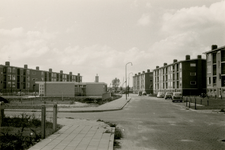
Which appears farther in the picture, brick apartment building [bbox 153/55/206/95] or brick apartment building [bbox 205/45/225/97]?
brick apartment building [bbox 153/55/206/95]

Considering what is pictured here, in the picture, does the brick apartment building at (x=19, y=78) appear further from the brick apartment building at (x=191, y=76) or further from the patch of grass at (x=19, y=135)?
the patch of grass at (x=19, y=135)

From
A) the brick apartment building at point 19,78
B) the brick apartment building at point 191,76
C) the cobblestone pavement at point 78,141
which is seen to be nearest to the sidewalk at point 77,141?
the cobblestone pavement at point 78,141

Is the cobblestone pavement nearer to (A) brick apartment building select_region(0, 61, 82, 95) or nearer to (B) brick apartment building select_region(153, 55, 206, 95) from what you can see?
(A) brick apartment building select_region(0, 61, 82, 95)

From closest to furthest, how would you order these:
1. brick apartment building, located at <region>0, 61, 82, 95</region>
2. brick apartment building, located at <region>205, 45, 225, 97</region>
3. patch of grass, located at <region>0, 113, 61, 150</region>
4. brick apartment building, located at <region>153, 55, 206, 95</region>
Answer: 1. patch of grass, located at <region>0, 113, 61, 150</region>
2. brick apartment building, located at <region>205, 45, 225, 97</region>
3. brick apartment building, located at <region>153, 55, 206, 95</region>
4. brick apartment building, located at <region>0, 61, 82, 95</region>

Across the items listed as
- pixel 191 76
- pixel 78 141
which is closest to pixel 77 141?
pixel 78 141

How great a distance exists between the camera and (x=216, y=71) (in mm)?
62312

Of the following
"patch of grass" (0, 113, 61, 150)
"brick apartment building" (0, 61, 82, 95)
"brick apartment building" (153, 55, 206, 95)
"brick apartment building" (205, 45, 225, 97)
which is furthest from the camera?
"brick apartment building" (0, 61, 82, 95)

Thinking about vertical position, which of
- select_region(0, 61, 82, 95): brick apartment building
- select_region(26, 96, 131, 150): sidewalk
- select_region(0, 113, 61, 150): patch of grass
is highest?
select_region(0, 61, 82, 95): brick apartment building

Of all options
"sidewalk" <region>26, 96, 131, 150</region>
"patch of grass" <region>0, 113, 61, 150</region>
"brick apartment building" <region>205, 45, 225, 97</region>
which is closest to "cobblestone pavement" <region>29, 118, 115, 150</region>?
"sidewalk" <region>26, 96, 131, 150</region>

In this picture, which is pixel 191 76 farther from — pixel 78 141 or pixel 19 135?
pixel 19 135

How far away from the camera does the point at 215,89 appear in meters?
62.3

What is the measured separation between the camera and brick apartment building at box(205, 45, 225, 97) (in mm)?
59344

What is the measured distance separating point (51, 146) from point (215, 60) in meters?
64.2

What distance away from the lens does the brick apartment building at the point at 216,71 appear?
5934 cm
